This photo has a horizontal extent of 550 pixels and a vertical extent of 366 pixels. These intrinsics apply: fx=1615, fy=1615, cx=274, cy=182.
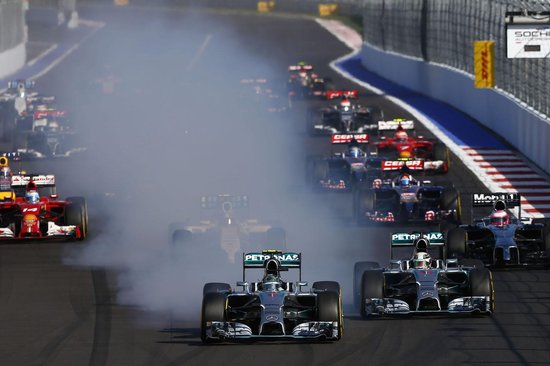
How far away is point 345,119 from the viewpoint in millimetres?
47531

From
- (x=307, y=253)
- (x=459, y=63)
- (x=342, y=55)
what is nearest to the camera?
(x=307, y=253)

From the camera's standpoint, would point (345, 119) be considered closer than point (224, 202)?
No

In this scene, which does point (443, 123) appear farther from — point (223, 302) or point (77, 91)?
point (223, 302)

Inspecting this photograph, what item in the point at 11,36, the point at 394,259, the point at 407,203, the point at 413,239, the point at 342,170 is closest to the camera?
the point at 413,239

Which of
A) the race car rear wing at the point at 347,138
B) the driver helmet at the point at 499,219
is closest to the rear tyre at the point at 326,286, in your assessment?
the driver helmet at the point at 499,219

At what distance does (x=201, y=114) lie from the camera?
58.8 m

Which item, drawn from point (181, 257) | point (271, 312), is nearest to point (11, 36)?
point (181, 257)

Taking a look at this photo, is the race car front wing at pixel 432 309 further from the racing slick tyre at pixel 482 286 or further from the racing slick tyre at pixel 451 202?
the racing slick tyre at pixel 451 202

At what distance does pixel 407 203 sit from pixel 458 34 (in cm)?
2439

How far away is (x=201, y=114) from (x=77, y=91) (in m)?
10.2

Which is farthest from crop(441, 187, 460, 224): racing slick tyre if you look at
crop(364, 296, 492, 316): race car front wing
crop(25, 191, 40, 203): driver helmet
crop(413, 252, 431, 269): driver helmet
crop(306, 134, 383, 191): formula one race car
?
crop(364, 296, 492, 316): race car front wing

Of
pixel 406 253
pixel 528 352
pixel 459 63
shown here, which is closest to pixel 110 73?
pixel 459 63

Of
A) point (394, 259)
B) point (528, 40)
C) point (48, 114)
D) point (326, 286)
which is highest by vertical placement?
point (528, 40)

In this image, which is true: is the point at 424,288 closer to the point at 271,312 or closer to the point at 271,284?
the point at 271,284
